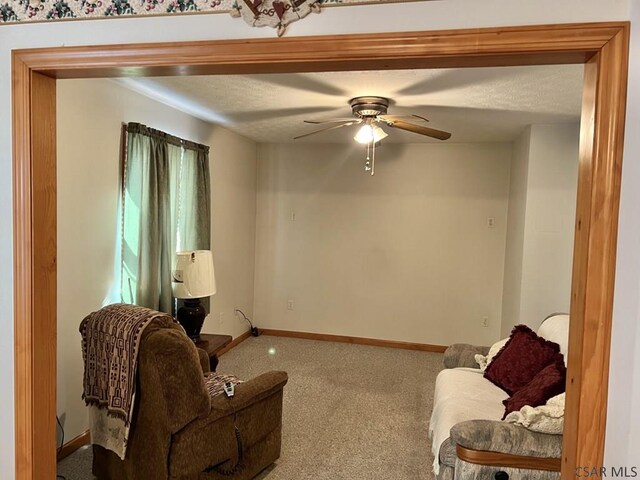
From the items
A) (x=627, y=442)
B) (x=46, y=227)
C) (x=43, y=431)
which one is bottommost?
(x=43, y=431)

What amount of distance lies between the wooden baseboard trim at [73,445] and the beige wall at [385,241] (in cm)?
297

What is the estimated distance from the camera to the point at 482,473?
6.73ft

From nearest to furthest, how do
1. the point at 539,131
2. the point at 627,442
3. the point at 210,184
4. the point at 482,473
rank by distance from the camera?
the point at 627,442
the point at 482,473
the point at 539,131
the point at 210,184

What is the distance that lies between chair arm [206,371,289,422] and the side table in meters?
0.75

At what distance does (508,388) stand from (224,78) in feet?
8.43

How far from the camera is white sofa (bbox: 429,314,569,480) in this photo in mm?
2039

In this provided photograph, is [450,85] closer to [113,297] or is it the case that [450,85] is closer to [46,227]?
[46,227]

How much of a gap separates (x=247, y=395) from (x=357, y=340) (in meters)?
3.25

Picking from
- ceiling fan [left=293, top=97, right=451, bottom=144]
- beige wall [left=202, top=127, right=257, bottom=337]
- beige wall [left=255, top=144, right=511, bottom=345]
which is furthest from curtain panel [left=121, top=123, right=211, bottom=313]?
beige wall [left=255, top=144, right=511, bottom=345]

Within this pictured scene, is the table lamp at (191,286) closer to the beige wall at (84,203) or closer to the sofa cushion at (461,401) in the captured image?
the beige wall at (84,203)

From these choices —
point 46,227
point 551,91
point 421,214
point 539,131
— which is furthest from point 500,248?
point 46,227

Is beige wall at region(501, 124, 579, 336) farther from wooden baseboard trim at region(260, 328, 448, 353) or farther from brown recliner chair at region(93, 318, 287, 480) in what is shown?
brown recliner chair at region(93, 318, 287, 480)

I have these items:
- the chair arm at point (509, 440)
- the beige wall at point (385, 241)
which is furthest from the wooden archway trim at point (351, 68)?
the beige wall at point (385, 241)

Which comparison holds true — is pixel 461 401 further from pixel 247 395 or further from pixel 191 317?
pixel 191 317
